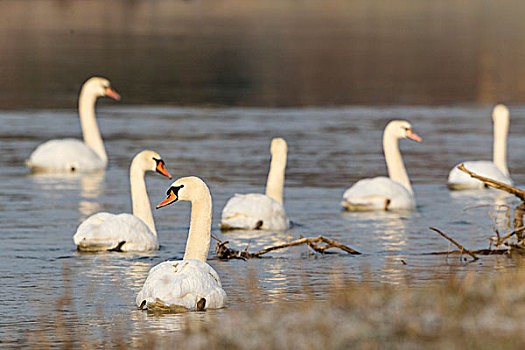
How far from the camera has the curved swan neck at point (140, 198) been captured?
47.2 feet

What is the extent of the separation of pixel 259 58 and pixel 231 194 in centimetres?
3168

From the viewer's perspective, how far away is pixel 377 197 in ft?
55.6

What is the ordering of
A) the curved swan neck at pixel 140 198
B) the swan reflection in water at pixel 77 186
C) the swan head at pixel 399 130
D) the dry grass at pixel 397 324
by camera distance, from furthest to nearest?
1. the swan head at pixel 399 130
2. the swan reflection in water at pixel 77 186
3. the curved swan neck at pixel 140 198
4. the dry grass at pixel 397 324

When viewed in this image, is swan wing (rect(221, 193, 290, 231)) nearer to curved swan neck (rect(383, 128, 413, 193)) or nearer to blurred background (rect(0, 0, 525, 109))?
curved swan neck (rect(383, 128, 413, 193))

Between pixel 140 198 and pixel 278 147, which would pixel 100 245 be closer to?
pixel 140 198

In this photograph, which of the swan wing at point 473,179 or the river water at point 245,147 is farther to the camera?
the swan wing at point 473,179

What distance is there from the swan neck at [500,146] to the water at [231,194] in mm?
437

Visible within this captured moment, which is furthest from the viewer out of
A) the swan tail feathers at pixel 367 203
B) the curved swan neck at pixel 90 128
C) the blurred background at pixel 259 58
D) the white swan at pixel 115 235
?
the blurred background at pixel 259 58

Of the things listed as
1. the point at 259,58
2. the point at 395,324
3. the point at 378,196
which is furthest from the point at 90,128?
the point at 259,58

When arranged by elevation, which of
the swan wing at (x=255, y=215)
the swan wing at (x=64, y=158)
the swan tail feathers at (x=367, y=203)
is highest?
the swan wing at (x=64, y=158)

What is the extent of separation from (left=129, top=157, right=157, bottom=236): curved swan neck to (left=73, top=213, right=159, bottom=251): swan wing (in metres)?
0.54

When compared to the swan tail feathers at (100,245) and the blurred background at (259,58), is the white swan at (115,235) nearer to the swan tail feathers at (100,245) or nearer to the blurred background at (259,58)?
the swan tail feathers at (100,245)

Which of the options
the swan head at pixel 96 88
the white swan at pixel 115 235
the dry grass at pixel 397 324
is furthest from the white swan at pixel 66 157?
the dry grass at pixel 397 324

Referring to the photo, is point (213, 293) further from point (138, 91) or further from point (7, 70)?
point (7, 70)
